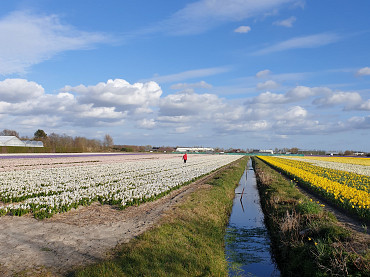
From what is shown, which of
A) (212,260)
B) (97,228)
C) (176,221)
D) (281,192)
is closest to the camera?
(212,260)

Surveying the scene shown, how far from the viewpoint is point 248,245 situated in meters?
10.4

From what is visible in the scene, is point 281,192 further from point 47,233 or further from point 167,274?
point 47,233

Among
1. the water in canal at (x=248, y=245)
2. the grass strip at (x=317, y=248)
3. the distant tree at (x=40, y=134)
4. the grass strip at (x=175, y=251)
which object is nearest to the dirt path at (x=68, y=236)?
the grass strip at (x=175, y=251)

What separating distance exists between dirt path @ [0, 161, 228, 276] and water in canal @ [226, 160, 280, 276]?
308cm

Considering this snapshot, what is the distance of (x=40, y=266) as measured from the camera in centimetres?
649

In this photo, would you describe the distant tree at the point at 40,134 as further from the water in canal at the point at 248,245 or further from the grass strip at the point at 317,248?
the grass strip at the point at 317,248

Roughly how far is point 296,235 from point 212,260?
3176 mm

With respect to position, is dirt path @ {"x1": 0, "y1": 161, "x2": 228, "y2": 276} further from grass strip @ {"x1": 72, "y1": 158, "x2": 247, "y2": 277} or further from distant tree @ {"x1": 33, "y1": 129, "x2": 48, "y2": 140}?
distant tree @ {"x1": 33, "y1": 129, "x2": 48, "y2": 140}

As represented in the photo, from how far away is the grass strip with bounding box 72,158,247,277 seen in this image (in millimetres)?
6598

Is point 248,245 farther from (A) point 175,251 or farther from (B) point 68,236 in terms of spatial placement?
(B) point 68,236

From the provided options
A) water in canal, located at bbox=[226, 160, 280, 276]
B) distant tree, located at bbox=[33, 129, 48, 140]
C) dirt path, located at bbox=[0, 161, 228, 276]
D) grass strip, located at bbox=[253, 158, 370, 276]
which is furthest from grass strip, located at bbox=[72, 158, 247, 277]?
distant tree, located at bbox=[33, 129, 48, 140]

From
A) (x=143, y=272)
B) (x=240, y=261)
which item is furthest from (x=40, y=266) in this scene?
(x=240, y=261)

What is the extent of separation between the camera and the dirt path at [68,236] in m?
6.73

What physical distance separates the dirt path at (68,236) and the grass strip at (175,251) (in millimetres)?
604
